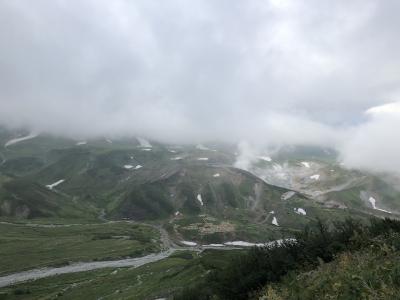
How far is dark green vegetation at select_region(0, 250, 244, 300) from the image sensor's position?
108 m

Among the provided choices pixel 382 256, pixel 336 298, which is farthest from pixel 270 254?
pixel 336 298

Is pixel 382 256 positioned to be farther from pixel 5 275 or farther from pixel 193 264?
pixel 5 275

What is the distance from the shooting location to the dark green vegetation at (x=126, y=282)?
108 meters

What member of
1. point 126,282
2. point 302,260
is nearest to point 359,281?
point 302,260

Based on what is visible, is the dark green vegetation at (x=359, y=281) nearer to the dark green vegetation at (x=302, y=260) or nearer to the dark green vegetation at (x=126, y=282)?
the dark green vegetation at (x=302, y=260)

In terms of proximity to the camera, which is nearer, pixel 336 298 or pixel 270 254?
pixel 336 298

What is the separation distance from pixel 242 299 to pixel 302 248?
30.8 ft

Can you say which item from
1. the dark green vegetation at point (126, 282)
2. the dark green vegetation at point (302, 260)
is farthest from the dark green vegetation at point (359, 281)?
the dark green vegetation at point (126, 282)

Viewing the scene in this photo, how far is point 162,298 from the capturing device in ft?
303

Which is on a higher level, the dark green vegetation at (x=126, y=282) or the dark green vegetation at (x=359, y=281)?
the dark green vegetation at (x=359, y=281)

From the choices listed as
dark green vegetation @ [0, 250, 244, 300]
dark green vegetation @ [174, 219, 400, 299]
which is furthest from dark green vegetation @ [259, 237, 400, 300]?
dark green vegetation @ [0, 250, 244, 300]

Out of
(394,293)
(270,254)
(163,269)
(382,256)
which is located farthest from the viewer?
(163,269)

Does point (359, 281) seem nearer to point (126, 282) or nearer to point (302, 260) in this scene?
point (302, 260)

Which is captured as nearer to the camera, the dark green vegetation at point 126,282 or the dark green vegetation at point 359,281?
the dark green vegetation at point 359,281
